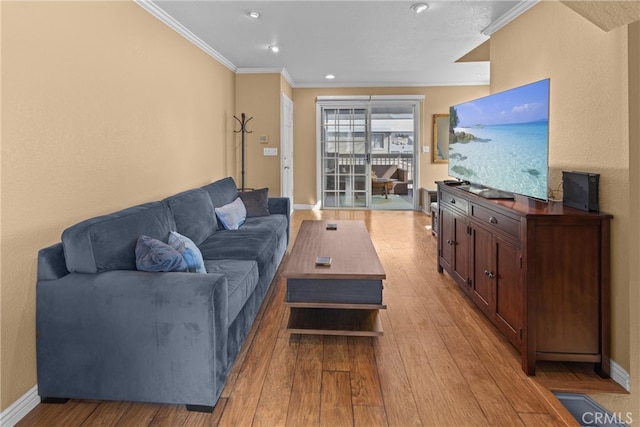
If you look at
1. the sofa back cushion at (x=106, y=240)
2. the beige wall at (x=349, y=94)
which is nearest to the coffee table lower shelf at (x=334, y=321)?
the sofa back cushion at (x=106, y=240)

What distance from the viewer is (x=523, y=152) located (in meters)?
2.51

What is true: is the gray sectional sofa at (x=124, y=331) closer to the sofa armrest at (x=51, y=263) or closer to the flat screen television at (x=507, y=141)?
the sofa armrest at (x=51, y=263)

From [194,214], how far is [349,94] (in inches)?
207

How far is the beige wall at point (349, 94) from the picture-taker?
7625mm

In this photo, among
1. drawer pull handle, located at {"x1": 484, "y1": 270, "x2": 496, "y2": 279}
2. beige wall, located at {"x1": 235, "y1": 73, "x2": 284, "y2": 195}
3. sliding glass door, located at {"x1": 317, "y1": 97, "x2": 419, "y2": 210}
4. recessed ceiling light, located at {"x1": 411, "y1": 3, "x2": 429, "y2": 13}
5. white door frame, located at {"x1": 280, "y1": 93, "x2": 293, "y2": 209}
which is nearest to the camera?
drawer pull handle, located at {"x1": 484, "y1": 270, "x2": 496, "y2": 279}

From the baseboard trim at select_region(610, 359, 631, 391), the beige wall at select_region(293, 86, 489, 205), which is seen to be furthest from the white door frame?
the baseboard trim at select_region(610, 359, 631, 391)

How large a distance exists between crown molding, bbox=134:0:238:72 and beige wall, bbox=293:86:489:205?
2.52m

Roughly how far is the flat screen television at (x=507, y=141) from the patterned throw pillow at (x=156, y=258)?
2101 mm

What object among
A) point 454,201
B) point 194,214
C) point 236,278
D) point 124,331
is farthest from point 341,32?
point 124,331

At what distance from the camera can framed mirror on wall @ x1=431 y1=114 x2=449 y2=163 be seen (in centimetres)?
766

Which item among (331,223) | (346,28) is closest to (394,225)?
(331,223)

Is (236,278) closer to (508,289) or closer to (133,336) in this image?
(133,336)

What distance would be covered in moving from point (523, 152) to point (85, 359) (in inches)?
106

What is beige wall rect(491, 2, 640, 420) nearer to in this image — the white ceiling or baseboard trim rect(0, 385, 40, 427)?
the white ceiling
